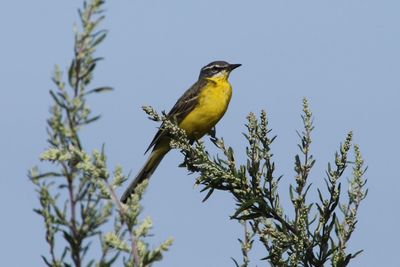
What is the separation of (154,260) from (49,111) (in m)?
0.63

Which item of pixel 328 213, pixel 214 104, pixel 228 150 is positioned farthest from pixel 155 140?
pixel 328 213

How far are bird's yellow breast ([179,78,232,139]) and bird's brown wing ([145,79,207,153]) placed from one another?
0.11m

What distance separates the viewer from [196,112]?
38.2 ft

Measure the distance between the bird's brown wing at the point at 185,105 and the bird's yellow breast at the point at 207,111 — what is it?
0.11 meters

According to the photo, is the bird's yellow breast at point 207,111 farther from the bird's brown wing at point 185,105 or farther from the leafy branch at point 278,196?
the leafy branch at point 278,196

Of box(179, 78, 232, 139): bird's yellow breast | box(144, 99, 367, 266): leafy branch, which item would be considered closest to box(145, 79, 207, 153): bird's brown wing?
box(179, 78, 232, 139): bird's yellow breast

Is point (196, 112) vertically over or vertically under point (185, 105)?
under

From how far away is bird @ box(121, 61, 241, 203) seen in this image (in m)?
11.4

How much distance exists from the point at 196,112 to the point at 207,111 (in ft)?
0.63

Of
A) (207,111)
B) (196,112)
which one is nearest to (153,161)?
(196,112)

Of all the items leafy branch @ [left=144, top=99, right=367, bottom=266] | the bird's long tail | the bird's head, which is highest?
the bird's head

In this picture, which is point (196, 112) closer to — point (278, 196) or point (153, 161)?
point (153, 161)

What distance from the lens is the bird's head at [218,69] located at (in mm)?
12945

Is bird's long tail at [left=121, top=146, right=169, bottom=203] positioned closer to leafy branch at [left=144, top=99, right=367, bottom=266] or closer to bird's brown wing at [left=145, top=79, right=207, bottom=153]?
bird's brown wing at [left=145, top=79, right=207, bottom=153]
